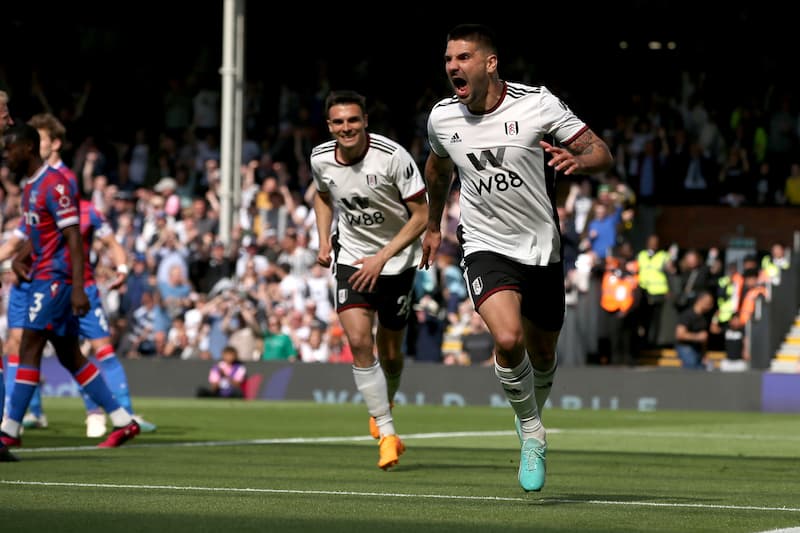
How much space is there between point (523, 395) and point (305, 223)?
18.8m

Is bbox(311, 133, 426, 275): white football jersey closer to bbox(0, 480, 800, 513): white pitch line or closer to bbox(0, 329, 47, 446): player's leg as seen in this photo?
bbox(0, 329, 47, 446): player's leg

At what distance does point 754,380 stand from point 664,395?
1.26 meters

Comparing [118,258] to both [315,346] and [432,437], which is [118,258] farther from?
[315,346]

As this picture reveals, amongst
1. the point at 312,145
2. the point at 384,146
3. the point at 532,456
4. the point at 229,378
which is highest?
the point at 312,145

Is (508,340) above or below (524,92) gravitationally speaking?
below

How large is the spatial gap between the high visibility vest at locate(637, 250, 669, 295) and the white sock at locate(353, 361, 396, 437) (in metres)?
13.8

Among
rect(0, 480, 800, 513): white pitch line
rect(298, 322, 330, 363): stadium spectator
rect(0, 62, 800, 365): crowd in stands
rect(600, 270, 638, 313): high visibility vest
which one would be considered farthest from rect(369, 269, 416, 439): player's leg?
rect(298, 322, 330, 363): stadium spectator

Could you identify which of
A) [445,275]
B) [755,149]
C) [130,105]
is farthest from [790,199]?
[130,105]

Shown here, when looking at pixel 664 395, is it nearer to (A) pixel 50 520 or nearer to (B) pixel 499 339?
(B) pixel 499 339

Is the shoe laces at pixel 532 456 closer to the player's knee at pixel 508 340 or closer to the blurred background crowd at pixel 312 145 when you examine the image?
the player's knee at pixel 508 340

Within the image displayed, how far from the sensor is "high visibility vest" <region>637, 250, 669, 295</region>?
980 inches

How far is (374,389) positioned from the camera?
11500 mm

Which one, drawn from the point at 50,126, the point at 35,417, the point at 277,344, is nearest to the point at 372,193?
the point at 50,126

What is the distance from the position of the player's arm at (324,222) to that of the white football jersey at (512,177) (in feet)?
9.37
